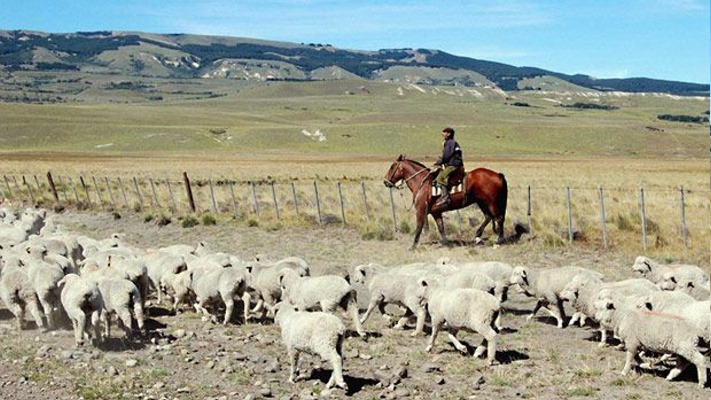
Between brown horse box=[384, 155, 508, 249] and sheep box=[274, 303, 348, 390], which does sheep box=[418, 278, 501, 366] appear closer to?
sheep box=[274, 303, 348, 390]

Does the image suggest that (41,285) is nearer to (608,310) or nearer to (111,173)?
(608,310)

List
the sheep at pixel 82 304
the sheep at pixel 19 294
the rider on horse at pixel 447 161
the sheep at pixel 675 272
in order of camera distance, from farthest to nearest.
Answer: the rider on horse at pixel 447 161 < the sheep at pixel 675 272 < the sheep at pixel 19 294 < the sheep at pixel 82 304

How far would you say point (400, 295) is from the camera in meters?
14.2

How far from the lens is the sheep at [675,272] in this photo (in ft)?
48.6

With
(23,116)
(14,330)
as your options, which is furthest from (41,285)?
(23,116)

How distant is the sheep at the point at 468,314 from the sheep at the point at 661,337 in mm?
1894

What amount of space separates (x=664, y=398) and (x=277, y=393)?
5194 millimetres

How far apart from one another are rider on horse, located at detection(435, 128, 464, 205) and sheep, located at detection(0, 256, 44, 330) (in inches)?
518

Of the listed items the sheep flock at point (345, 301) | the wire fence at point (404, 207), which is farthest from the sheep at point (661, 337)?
the wire fence at point (404, 207)

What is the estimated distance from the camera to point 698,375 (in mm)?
10398

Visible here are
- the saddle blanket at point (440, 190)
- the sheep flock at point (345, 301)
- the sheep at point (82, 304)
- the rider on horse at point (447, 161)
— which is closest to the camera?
the sheep flock at point (345, 301)

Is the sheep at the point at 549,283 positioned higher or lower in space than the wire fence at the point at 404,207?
higher

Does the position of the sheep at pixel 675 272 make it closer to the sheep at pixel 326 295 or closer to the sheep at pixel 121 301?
the sheep at pixel 326 295

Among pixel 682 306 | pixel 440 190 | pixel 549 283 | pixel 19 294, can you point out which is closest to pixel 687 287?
pixel 549 283
